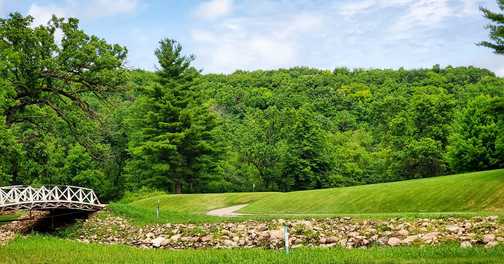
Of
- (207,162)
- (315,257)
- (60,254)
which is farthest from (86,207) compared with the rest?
(207,162)

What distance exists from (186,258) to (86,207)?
21.5 m

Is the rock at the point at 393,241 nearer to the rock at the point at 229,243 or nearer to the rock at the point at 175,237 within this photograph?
the rock at the point at 229,243

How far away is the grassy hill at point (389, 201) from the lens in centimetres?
2872

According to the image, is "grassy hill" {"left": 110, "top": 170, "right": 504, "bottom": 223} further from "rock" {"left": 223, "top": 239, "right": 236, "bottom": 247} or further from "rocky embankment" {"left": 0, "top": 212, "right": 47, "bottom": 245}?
"rock" {"left": 223, "top": 239, "right": 236, "bottom": 247}

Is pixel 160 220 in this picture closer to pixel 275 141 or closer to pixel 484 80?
pixel 275 141

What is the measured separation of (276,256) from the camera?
551 inches

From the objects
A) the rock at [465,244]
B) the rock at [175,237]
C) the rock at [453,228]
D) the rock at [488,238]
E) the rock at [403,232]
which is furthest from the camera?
the rock at [175,237]

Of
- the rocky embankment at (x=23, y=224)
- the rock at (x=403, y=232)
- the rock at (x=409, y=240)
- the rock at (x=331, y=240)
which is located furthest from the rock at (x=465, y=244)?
the rocky embankment at (x=23, y=224)

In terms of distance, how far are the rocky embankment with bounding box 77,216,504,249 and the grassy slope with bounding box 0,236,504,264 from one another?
5.51 feet

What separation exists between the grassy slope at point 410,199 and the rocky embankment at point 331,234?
29.1 ft

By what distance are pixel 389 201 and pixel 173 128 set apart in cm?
3959

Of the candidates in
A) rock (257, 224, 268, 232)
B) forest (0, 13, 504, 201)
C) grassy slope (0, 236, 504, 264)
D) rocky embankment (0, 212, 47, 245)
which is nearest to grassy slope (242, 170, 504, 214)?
forest (0, 13, 504, 201)

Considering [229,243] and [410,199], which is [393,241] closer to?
[229,243]

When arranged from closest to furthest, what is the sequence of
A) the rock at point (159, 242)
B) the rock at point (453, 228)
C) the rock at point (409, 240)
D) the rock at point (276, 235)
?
the rock at point (409, 240), the rock at point (453, 228), the rock at point (276, 235), the rock at point (159, 242)
